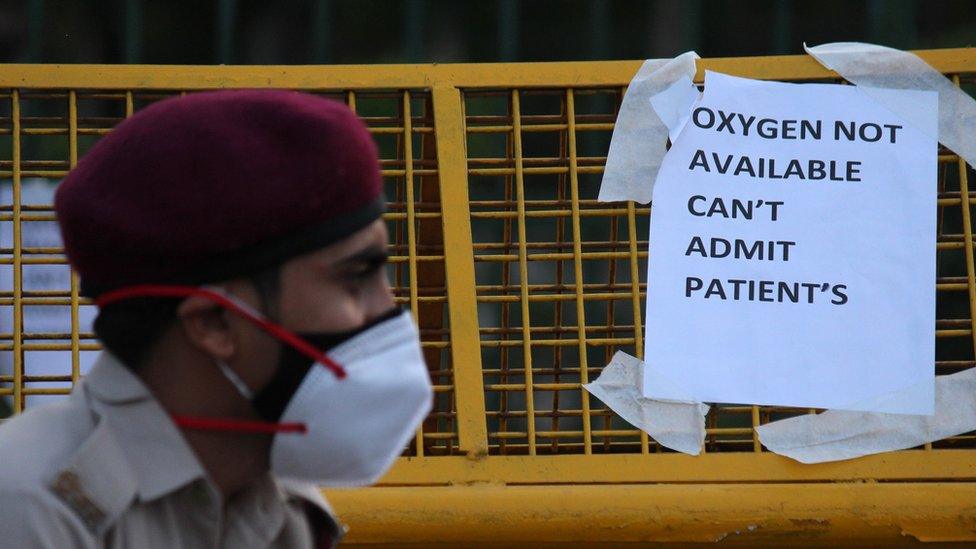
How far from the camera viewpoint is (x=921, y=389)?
2.75 meters

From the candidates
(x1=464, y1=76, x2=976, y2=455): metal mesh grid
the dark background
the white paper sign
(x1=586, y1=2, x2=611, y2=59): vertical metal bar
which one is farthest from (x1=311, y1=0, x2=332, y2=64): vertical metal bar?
the white paper sign

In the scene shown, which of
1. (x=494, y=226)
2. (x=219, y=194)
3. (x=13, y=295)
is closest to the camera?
(x=219, y=194)

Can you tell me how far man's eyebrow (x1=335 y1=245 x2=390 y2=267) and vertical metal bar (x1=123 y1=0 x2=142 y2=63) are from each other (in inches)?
152

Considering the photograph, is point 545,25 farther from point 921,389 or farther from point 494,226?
point 921,389

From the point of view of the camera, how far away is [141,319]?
67.1 inches

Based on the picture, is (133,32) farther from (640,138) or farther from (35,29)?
(640,138)

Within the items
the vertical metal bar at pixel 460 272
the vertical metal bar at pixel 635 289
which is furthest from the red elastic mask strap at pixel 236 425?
the vertical metal bar at pixel 635 289

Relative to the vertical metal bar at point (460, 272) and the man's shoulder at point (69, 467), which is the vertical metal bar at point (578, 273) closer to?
the vertical metal bar at point (460, 272)

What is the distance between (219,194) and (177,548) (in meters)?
0.45

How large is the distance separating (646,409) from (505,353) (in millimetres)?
469

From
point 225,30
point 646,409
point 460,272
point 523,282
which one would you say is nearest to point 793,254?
point 646,409

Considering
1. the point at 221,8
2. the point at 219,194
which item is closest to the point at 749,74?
the point at 219,194

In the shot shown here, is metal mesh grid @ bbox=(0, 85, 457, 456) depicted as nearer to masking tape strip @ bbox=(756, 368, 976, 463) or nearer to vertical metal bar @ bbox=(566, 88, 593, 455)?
vertical metal bar @ bbox=(566, 88, 593, 455)

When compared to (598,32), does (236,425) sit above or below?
below
